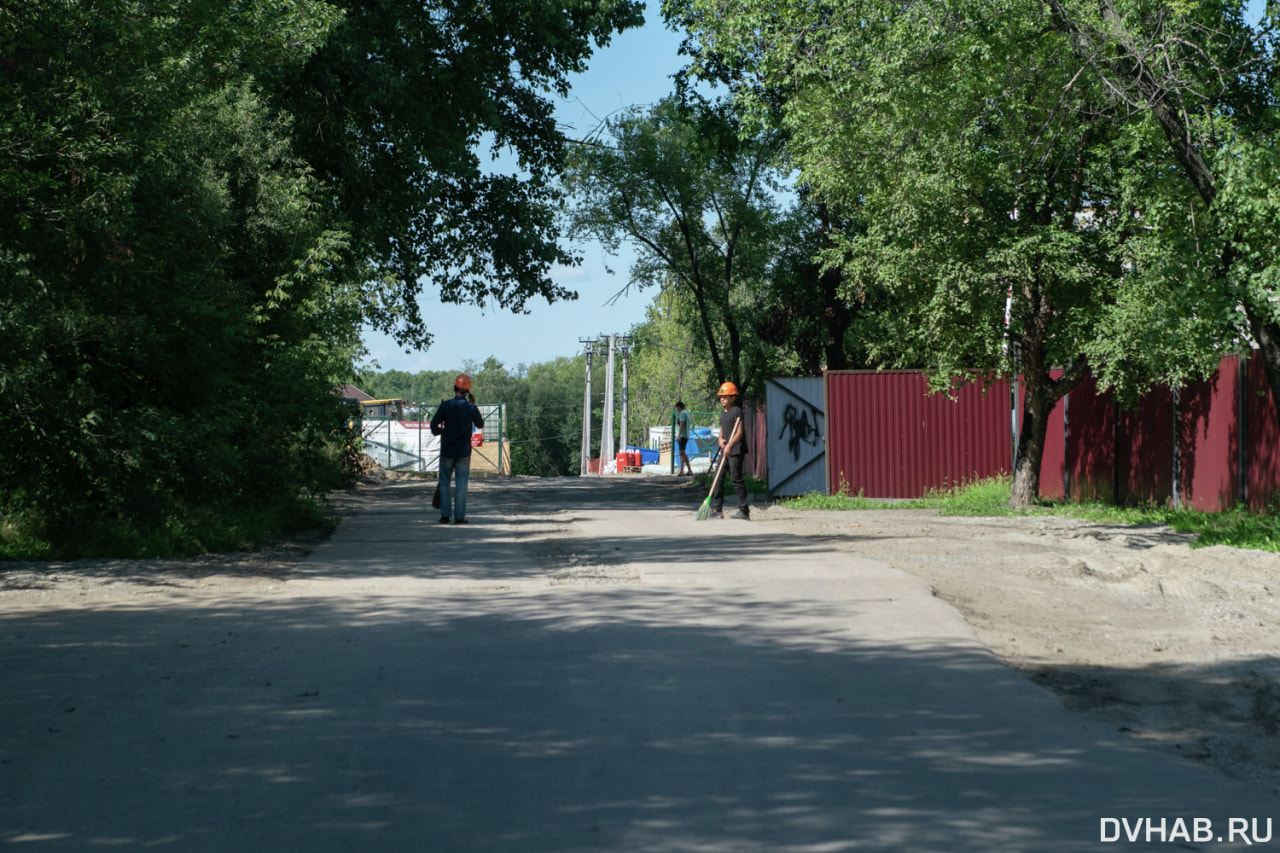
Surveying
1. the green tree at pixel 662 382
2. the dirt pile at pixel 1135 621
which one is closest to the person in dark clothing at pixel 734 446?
the dirt pile at pixel 1135 621

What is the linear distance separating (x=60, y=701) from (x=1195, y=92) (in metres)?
11.6

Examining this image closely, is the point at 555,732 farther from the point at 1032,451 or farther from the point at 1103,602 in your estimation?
the point at 1032,451

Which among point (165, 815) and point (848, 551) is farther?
point (848, 551)

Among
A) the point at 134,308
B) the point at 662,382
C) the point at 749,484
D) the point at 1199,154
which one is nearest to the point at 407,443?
the point at 749,484

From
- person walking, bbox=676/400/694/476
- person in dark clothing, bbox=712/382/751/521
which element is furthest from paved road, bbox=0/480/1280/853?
person walking, bbox=676/400/694/476

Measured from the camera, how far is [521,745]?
479cm

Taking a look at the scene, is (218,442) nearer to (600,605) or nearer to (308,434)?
(308,434)

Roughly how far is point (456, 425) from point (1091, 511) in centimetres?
935

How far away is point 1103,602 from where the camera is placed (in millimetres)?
8477

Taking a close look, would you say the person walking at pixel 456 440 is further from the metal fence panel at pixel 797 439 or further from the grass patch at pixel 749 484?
the grass patch at pixel 749 484

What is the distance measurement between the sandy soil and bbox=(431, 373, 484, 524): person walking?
5.96 feet

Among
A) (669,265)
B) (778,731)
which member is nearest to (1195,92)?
(778,731)

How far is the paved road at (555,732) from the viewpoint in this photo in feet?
12.7

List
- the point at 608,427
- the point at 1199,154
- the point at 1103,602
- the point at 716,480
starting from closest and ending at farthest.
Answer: the point at 1103,602
the point at 1199,154
the point at 716,480
the point at 608,427
